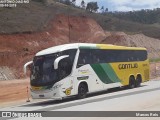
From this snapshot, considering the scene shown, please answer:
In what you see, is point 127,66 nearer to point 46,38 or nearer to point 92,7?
point 46,38

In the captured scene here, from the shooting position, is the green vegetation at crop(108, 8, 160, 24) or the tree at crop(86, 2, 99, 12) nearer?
the tree at crop(86, 2, 99, 12)

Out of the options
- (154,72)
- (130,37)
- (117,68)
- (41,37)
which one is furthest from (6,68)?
(130,37)

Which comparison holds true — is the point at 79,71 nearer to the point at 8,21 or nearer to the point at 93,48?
the point at 93,48

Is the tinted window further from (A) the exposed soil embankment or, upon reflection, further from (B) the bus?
(A) the exposed soil embankment

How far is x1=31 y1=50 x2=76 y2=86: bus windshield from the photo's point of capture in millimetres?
22641

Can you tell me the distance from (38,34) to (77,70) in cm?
3593

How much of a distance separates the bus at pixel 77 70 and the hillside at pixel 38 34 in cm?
2032

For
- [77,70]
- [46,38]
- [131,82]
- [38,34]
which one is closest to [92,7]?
[46,38]

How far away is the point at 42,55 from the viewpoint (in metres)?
23.4

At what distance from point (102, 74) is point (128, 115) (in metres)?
11.8

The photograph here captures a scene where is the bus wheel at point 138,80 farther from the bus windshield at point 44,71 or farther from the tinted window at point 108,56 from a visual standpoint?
the bus windshield at point 44,71

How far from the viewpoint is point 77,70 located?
24.0 metres

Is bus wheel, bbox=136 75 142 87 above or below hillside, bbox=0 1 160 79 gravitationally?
below

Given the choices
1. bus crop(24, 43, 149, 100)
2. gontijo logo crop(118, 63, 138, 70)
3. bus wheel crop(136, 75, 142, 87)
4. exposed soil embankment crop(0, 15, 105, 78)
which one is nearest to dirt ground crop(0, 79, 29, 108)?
bus crop(24, 43, 149, 100)
